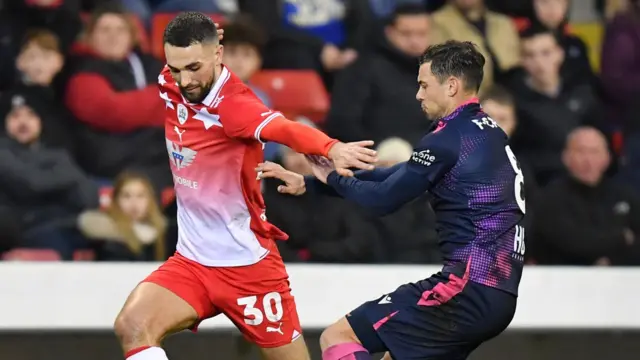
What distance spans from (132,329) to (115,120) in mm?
2872

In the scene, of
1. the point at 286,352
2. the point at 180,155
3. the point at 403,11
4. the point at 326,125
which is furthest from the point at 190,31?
the point at 403,11

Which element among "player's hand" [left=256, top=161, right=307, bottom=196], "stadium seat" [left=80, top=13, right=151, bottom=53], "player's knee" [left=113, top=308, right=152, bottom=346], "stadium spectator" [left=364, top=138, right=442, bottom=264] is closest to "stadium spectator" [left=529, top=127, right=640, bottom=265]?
"stadium spectator" [left=364, top=138, right=442, bottom=264]

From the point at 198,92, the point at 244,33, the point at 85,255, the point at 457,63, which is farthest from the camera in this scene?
Result: the point at 244,33

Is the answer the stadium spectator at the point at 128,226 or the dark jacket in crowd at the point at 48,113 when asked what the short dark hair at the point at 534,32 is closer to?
the stadium spectator at the point at 128,226

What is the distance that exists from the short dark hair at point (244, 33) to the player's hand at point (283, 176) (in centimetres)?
289

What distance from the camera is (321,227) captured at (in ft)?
23.9

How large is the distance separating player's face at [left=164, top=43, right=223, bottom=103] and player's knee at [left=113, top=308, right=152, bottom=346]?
0.94 m

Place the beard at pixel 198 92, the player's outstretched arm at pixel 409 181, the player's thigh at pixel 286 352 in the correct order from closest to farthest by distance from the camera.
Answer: the player's outstretched arm at pixel 409 181 < the beard at pixel 198 92 < the player's thigh at pixel 286 352

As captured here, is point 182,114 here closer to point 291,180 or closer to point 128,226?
point 291,180

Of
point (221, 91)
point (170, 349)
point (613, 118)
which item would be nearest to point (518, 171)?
point (221, 91)

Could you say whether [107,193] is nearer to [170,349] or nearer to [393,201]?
[170,349]

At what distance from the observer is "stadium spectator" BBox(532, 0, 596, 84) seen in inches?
323

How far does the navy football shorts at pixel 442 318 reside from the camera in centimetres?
448

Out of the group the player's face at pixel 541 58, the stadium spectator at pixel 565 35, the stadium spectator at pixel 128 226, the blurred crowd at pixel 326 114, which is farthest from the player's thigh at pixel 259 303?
the stadium spectator at pixel 565 35
